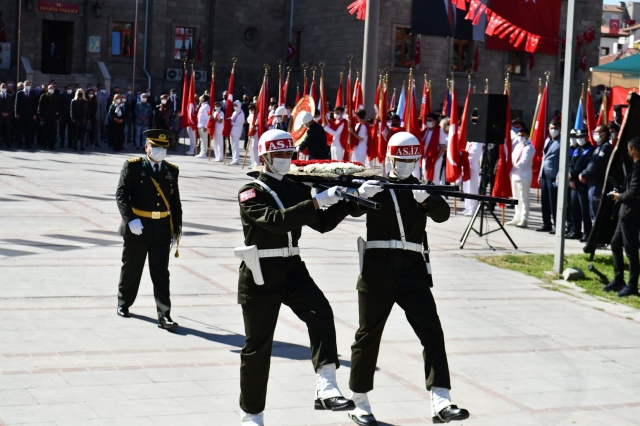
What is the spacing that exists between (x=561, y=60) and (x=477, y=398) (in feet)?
138

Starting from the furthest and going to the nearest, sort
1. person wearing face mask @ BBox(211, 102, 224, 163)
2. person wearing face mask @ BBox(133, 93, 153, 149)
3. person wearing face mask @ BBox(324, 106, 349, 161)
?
person wearing face mask @ BBox(133, 93, 153, 149)
person wearing face mask @ BBox(211, 102, 224, 163)
person wearing face mask @ BBox(324, 106, 349, 161)

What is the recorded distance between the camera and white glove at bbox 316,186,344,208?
6.58m

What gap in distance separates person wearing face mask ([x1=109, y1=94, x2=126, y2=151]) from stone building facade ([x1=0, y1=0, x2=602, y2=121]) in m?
10.2

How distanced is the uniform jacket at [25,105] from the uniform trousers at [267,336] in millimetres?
25811

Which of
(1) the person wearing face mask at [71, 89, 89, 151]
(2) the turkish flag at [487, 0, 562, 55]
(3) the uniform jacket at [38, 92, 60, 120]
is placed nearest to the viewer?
(3) the uniform jacket at [38, 92, 60, 120]

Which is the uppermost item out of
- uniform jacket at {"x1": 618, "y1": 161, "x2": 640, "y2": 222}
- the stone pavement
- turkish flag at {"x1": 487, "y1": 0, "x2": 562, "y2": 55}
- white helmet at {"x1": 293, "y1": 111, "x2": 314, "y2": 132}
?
turkish flag at {"x1": 487, "y1": 0, "x2": 562, "y2": 55}

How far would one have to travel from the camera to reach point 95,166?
1073 inches

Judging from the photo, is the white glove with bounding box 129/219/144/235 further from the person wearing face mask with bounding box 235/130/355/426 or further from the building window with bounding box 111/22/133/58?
the building window with bounding box 111/22/133/58

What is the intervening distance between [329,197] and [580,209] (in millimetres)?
12272

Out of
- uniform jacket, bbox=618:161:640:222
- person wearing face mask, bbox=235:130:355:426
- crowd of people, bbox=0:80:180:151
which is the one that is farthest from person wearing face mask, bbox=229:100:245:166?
person wearing face mask, bbox=235:130:355:426

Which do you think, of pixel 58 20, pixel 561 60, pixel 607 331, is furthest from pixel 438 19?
pixel 607 331

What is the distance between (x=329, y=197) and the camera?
259 inches

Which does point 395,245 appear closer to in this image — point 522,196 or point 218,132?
point 522,196

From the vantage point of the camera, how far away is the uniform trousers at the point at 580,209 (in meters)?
17.7
